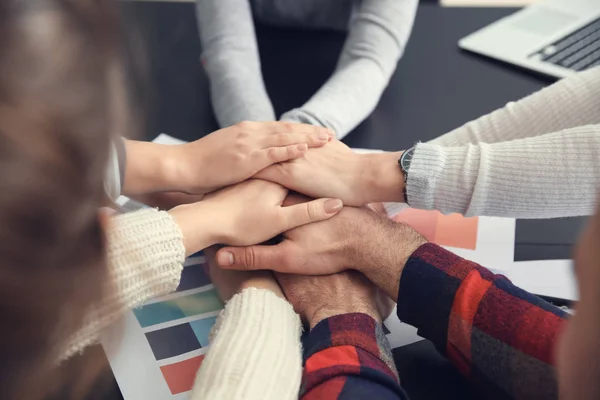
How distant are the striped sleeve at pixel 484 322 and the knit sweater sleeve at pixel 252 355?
120 mm

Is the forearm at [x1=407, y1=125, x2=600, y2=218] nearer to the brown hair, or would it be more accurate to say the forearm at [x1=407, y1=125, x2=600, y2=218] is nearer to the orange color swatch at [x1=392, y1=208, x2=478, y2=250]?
the orange color swatch at [x1=392, y1=208, x2=478, y2=250]

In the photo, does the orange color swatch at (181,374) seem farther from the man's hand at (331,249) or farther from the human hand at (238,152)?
the human hand at (238,152)

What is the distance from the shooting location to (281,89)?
1.04 meters

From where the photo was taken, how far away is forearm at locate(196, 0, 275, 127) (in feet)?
3.09

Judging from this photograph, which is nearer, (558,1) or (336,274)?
(336,274)

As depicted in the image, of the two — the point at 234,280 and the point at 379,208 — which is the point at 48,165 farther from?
the point at 379,208

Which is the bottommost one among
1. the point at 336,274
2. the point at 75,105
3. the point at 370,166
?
the point at 336,274

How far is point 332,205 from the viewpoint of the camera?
2.59 feet

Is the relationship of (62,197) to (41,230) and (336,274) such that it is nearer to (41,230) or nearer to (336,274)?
(41,230)

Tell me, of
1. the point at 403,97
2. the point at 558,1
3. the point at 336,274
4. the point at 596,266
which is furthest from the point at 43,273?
the point at 558,1

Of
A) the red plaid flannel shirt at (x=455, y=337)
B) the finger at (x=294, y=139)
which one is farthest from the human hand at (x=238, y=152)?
the red plaid flannel shirt at (x=455, y=337)

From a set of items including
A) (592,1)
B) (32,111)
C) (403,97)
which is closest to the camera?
(32,111)

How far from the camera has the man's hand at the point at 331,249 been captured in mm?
746

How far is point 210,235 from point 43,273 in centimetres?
37
